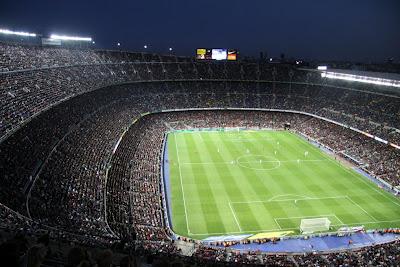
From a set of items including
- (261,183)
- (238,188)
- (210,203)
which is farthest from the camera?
(261,183)

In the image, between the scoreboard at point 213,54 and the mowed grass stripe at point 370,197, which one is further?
the scoreboard at point 213,54

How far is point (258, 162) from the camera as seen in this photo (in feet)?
169

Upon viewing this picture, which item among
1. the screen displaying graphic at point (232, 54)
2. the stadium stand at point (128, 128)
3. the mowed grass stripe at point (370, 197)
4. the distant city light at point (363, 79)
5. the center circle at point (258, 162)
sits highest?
the screen displaying graphic at point (232, 54)

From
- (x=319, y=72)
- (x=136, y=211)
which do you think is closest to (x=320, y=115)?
(x=319, y=72)

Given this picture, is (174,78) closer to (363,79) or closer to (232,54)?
(232,54)

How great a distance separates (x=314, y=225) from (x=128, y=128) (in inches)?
1265

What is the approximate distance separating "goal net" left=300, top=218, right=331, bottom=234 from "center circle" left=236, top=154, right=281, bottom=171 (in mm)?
16229

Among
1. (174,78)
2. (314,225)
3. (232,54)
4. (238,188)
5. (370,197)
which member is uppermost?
(232,54)

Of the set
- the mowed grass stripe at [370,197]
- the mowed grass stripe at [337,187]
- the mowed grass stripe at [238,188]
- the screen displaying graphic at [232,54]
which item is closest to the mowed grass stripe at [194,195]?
the mowed grass stripe at [238,188]

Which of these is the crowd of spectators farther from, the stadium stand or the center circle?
the center circle

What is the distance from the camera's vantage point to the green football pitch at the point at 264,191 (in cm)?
3466

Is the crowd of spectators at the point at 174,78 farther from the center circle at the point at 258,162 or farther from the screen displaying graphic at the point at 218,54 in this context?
the center circle at the point at 258,162

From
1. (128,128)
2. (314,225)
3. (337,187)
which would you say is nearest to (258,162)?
(337,187)

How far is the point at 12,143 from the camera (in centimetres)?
2803
